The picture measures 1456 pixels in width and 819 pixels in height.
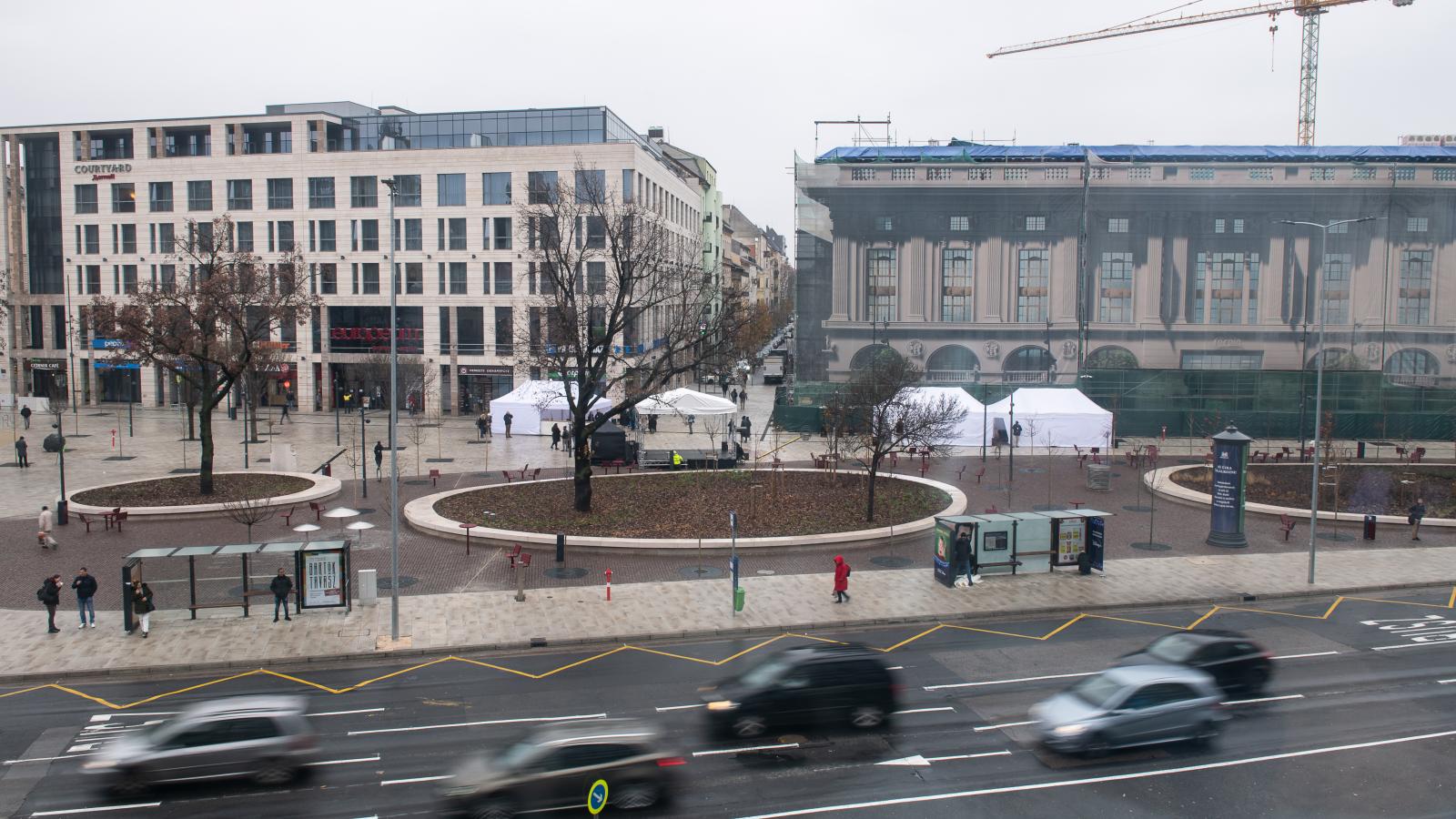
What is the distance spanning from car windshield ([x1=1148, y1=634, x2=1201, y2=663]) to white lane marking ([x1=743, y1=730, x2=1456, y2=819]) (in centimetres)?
229

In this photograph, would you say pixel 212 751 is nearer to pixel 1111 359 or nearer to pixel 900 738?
pixel 900 738

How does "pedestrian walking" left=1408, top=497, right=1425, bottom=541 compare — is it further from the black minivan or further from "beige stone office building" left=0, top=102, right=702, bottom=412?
"beige stone office building" left=0, top=102, right=702, bottom=412

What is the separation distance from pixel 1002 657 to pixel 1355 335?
60871 mm

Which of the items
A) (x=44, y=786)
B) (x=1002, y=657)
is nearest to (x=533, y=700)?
(x=44, y=786)

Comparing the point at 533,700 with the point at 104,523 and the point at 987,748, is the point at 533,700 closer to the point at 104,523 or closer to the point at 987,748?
the point at 987,748

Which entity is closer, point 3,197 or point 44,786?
point 44,786

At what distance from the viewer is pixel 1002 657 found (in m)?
18.9

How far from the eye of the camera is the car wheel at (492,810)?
1163cm

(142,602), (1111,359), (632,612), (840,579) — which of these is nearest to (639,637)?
(632,612)

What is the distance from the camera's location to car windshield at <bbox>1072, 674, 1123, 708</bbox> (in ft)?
46.9

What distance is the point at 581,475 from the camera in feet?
99.1

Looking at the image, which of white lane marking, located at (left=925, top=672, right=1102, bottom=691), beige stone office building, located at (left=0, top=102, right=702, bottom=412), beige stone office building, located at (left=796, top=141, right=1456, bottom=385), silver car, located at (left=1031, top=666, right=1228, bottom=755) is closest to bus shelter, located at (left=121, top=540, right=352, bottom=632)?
white lane marking, located at (left=925, top=672, right=1102, bottom=691)

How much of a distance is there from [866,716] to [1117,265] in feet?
198

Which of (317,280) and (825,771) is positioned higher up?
(317,280)
